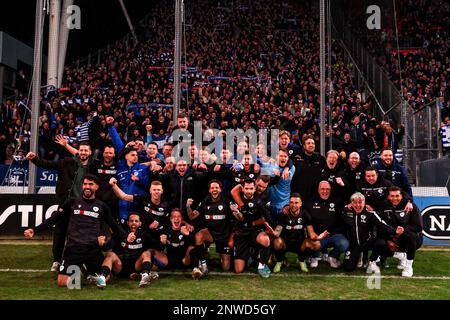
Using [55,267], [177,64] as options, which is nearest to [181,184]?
[55,267]

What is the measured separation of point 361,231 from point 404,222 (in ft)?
2.24

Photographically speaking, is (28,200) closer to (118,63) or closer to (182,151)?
(182,151)

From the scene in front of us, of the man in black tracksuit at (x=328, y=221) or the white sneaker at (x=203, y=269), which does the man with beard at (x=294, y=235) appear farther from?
the white sneaker at (x=203, y=269)

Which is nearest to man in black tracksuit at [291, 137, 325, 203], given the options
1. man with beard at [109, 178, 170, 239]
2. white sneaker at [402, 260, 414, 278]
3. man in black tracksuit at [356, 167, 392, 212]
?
man in black tracksuit at [356, 167, 392, 212]

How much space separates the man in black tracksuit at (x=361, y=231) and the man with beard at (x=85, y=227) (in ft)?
11.4

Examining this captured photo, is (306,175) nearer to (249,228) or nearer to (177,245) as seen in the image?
(249,228)

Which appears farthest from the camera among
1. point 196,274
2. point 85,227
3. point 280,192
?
point 280,192

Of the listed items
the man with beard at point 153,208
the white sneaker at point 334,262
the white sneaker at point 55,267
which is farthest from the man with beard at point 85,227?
the white sneaker at point 334,262

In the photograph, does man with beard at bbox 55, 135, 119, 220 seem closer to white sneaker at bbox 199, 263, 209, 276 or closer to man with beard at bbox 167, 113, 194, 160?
man with beard at bbox 167, 113, 194, 160

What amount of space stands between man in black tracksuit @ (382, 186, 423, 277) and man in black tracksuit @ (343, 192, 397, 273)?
19cm

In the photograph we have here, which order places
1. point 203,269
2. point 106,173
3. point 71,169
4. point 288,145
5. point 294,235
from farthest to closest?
point 288,145 → point 71,169 → point 106,173 → point 294,235 → point 203,269

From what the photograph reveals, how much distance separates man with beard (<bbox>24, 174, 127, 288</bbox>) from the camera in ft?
20.1

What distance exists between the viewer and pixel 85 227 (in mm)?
6230
